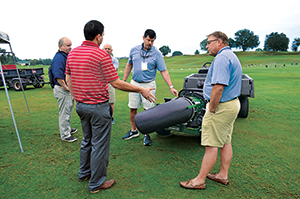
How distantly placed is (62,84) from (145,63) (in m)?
1.74

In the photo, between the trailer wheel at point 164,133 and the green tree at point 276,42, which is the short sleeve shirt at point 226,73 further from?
the green tree at point 276,42

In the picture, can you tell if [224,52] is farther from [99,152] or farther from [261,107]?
[261,107]

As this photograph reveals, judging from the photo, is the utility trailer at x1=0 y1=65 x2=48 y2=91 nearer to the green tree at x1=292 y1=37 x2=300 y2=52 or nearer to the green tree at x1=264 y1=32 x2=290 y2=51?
the green tree at x1=264 y1=32 x2=290 y2=51

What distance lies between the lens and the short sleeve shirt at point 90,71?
7.65ft

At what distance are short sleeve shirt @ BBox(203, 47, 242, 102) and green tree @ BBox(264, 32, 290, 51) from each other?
98897 mm

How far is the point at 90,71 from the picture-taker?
2346 mm

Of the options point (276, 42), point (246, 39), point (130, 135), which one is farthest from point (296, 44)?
point (130, 135)

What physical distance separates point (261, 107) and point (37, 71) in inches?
517

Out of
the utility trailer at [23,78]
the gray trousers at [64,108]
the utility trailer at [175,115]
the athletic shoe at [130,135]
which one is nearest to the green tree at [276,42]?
the utility trailer at [23,78]

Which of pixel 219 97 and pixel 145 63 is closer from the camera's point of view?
pixel 219 97

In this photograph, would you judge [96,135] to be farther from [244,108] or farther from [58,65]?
[244,108]

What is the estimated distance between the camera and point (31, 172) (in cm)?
304

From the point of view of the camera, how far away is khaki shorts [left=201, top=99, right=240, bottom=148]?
2471 millimetres

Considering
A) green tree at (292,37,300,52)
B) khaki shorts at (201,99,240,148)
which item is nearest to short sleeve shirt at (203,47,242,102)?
khaki shorts at (201,99,240,148)
